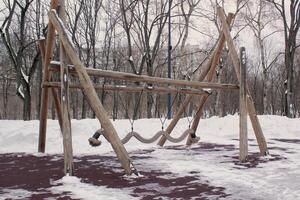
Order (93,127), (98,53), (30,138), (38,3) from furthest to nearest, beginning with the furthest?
(98,53) < (38,3) < (93,127) < (30,138)

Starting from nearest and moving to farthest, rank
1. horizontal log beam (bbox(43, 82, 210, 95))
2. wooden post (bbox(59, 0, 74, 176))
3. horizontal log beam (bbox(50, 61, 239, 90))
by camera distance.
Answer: wooden post (bbox(59, 0, 74, 176))
horizontal log beam (bbox(50, 61, 239, 90))
horizontal log beam (bbox(43, 82, 210, 95))

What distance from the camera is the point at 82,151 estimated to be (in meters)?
9.83

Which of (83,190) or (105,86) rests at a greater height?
(105,86)

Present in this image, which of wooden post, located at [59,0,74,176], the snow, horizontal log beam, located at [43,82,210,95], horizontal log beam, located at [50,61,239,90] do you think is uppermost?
horizontal log beam, located at [50,61,239,90]

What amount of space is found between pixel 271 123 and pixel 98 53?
22.3 m

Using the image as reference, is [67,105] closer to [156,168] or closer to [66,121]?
[66,121]

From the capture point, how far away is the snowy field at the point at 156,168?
17.2ft

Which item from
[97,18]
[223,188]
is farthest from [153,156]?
[97,18]

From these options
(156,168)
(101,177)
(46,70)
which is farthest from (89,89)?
(46,70)

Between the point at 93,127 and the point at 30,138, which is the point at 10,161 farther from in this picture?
the point at 93,127

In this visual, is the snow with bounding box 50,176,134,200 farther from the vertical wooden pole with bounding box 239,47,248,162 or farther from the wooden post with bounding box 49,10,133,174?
the vertical wooden pole with bounding box 239,47,248,162

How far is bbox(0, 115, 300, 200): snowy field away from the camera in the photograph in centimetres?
523

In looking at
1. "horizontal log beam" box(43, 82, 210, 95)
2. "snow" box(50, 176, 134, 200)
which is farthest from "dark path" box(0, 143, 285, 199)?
"horizontal log beam" box(43, 82, 210, 95)

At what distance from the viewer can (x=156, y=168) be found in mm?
7203
